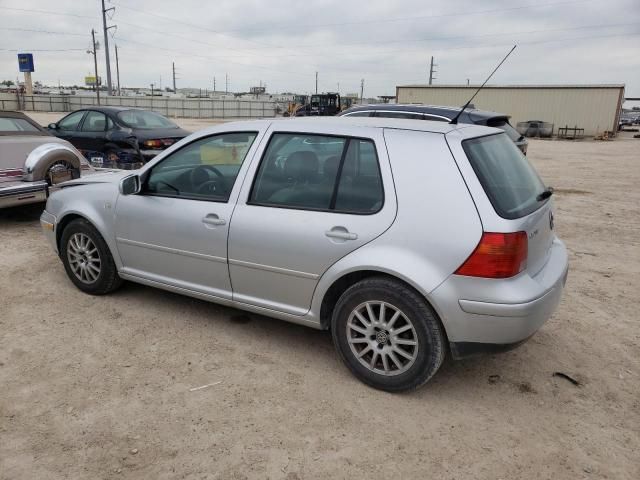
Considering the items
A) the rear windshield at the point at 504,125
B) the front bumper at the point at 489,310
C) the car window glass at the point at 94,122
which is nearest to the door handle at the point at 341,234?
the front bumper at the point at 489,310

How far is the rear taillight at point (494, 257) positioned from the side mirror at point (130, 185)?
99.0 inches

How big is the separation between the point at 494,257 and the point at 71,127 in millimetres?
9877

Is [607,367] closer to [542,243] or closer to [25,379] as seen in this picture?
[542,243]

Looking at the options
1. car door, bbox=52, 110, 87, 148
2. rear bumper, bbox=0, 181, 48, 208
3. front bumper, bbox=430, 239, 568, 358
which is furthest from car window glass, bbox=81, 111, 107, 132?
front bumper, bbox=430, 239, 568, 358

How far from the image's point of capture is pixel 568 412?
2.93 m

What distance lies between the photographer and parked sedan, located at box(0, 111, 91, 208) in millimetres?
6438

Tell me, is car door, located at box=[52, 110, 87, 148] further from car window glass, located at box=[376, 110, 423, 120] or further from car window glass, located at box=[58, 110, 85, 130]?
car window glass, located at box=[376, 110, 423, 120]

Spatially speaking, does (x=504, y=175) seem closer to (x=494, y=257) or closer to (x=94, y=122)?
(x=494, y=257)

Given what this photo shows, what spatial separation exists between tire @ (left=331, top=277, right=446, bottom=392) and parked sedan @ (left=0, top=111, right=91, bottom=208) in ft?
16.9

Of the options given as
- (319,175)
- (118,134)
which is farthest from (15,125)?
(319,175)

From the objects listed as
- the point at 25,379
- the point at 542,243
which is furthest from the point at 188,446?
the point at 542,243

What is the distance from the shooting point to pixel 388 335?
301 cm

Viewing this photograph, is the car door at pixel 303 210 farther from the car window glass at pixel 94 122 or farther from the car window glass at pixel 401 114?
the car window glass at pixel 94 122

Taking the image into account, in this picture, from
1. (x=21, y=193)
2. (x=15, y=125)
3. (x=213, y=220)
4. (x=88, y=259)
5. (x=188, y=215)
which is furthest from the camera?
(x=15, y=125)
